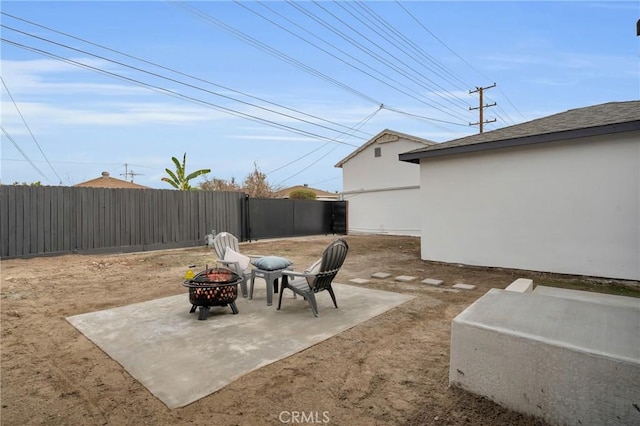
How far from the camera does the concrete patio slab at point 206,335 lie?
8.54 ft

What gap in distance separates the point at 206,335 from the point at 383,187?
594 inches

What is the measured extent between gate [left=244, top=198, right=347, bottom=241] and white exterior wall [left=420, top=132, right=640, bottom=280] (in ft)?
26.2

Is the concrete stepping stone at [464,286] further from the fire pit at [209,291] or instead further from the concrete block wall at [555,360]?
the fire pit at [209,291]

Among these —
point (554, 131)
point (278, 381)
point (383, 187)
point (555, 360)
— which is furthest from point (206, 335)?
point (383, 187)

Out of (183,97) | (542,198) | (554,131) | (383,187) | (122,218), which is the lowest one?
(122,218)

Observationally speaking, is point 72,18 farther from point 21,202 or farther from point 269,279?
point 269,279

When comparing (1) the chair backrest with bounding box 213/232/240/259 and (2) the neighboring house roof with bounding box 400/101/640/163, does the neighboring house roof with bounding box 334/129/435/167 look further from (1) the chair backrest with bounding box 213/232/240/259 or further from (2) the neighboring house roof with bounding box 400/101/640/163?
(1) the chair backrest with bounding box 213/232/240/259

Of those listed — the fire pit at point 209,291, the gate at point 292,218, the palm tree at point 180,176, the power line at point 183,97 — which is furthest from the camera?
the palm tree at point 180,176

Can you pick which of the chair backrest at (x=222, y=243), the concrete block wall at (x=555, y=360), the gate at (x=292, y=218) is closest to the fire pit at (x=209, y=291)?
the chair backrest at (x=222, y=243)

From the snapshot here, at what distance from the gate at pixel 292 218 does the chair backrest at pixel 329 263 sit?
10288mm

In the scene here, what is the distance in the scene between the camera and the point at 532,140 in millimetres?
6543

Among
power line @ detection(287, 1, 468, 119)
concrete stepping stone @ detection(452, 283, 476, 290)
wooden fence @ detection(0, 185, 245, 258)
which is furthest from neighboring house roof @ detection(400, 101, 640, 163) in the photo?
wooden fence @ detection(0, 185, 245, 258)

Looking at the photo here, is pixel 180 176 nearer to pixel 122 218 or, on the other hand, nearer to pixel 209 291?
pixel 122 218

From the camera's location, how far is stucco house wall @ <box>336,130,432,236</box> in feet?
54.1
